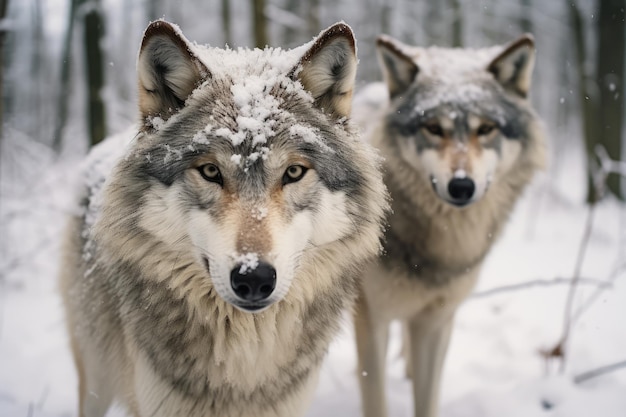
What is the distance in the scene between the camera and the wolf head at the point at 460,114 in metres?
3.27

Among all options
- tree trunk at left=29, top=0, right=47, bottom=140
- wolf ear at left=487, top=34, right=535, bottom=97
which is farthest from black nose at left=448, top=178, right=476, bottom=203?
tree trunk at left=29, top=0, right=47, bottom=140

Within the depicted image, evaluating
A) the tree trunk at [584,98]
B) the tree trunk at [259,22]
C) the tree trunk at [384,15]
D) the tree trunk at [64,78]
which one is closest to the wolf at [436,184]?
the tree trunk at [259,22]

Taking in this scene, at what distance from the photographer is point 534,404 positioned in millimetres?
3809

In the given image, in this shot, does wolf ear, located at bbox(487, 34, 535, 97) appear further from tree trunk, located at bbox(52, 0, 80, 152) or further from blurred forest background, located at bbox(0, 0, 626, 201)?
tree trunk, located at bbox(52, 0, 80, 152)

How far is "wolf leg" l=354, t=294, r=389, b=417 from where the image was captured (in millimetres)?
3539

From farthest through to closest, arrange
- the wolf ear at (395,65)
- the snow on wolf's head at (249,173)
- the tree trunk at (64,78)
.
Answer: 1. the tree trunk at (64,78)
2. the wolf ear at (395,65)
3. the snow on wolf's head at (249,173)

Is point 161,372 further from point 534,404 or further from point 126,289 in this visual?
point 534,404

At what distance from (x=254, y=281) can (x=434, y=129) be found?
2.15 metres

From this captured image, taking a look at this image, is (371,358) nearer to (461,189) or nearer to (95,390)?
(461,189)

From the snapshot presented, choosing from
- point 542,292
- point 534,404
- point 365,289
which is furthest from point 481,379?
point 542,292

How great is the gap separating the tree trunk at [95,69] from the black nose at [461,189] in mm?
5373

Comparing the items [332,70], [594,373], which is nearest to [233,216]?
[332,70]

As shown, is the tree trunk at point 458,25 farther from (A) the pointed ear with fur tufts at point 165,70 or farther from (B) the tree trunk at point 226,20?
(A) the pointed ear with fur tufts at point 165,70

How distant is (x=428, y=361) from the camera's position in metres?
3.77
